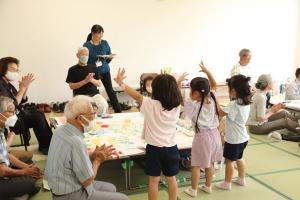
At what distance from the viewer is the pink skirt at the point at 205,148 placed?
2920mm

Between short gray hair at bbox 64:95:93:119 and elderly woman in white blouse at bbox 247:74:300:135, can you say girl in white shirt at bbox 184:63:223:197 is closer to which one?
short gray hair at bbox 64:95:93:119

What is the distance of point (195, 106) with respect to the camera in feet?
9.59

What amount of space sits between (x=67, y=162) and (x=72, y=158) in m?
0.04

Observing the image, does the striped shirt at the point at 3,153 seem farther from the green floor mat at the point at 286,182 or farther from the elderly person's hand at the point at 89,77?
the green floor mat at the point at 286,182

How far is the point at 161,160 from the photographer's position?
103 inches

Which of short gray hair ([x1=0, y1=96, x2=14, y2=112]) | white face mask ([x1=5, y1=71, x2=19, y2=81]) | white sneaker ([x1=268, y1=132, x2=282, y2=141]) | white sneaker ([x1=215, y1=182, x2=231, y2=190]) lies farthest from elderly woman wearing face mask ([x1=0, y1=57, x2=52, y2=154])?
white sneaker ([x1=268, y1=132, x2=282, y2=141])

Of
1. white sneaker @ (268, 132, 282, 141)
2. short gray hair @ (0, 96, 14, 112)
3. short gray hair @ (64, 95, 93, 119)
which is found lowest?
white sneaker @ (268, 132, 282, 141)

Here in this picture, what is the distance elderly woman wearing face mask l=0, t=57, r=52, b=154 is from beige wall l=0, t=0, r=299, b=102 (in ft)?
8.44

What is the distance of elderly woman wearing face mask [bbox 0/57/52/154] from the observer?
3.86m

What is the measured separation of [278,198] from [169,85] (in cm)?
144

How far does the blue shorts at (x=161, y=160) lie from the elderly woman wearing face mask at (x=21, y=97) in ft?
6.26

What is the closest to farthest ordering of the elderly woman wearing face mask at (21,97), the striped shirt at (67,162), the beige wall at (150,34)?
1. the striped shirt at (67,162)
2. the elderly woman wearing face mask at (21,97)
3. the beige wall at (150,34)

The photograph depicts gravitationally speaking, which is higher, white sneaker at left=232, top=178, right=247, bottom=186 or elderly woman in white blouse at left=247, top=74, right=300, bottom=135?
elderly woman in white blouse at left=247, top=74, right=300, bottom=135

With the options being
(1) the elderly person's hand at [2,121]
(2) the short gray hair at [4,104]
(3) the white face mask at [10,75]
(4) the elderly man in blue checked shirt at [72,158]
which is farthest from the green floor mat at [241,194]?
(3) the white face mask at [10,75]
